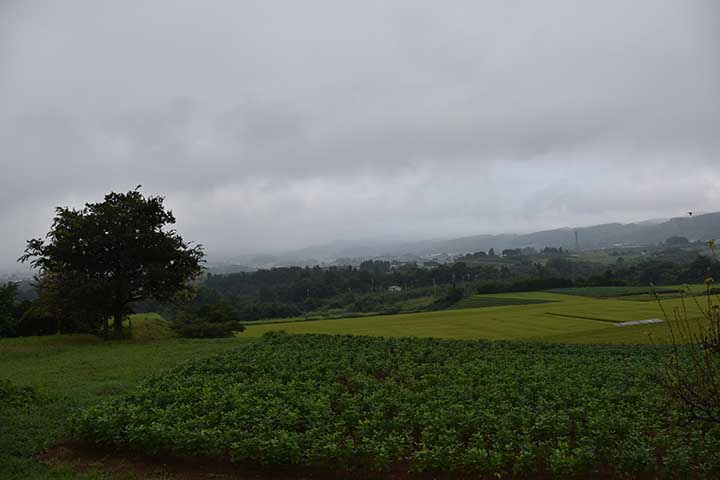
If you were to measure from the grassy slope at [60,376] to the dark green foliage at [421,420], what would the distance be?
3.63ft

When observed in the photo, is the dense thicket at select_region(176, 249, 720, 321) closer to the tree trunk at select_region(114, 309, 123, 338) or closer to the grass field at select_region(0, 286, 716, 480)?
→ the grass field at select_region(0, 286, 716, 480)

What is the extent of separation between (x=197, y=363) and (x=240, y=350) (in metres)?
3.22

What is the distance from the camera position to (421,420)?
9.25 m

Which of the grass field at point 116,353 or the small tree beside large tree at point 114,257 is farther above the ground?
the small tree beside large tree at point 114,257

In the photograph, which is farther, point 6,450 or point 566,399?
point 566,399

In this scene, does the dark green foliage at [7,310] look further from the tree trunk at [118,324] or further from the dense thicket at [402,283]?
the dense thicket at [402,283]

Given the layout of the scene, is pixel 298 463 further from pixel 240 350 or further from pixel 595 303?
pixel 595 303

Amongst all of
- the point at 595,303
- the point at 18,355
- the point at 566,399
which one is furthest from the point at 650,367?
the point at 595,303

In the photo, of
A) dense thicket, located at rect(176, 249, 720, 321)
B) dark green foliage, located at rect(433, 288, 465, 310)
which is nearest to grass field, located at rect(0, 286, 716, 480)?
dark green foliage, located at rect(433, 288, 465, 310)

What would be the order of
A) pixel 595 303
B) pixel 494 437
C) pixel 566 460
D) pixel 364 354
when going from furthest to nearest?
1. pixel 595 303
2. pixel 364 354
3. pixel 494 437
4. pixel 566 460

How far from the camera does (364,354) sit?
17.4m

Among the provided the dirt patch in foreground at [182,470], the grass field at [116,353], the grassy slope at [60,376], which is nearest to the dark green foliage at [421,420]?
the dirt patch in foreground at [182,470]

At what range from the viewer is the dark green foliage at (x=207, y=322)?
1240 inches

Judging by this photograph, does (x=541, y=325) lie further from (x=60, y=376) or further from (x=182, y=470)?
(x=182, y=470)
